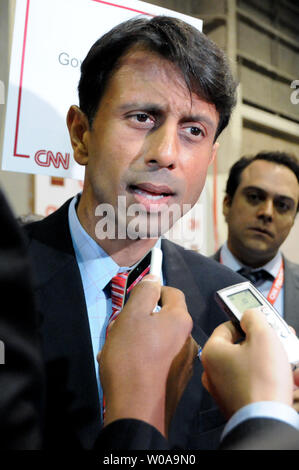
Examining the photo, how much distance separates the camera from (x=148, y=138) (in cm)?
89

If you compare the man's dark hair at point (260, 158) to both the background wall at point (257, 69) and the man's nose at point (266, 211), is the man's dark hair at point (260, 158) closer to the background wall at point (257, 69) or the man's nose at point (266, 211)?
the man's nose at point (266, 211)

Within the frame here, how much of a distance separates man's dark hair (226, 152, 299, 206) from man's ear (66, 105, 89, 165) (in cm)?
147

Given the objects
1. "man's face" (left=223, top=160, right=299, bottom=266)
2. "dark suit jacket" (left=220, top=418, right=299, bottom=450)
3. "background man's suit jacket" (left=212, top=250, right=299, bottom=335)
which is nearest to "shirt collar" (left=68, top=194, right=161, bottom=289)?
"dark suit jacket" (left=220, top=418, right=299, bottom=450)

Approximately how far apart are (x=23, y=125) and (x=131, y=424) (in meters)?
0.70

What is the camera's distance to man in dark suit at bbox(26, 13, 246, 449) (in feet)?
2.65

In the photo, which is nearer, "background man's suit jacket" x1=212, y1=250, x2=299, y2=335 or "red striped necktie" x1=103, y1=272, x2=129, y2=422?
"red striped necktie" x1=103, y1=272, x2=129, y2=422

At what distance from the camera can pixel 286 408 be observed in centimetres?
49

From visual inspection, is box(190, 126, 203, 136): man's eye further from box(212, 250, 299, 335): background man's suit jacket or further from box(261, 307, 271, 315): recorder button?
box(212, 250, 299, 335): background man's suit jacket

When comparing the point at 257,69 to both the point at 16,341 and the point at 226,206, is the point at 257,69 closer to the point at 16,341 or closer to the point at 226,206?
the point at 226,206

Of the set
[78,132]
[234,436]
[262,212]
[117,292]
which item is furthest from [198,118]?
[262,212]

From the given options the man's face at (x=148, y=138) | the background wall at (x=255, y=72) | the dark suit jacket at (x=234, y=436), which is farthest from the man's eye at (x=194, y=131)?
the background wall at (x=255, y=72)

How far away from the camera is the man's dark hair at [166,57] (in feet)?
3.01

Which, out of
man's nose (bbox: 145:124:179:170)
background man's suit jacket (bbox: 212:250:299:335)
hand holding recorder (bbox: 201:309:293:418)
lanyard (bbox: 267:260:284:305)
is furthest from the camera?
lanyard (bbox: 267:260:284:305)

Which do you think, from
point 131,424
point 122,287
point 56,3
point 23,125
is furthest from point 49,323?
point 56,3
